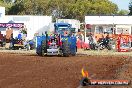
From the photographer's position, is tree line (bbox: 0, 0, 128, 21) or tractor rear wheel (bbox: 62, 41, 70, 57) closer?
tractor rear wheel (bbox: 62, 41, 70, 57)

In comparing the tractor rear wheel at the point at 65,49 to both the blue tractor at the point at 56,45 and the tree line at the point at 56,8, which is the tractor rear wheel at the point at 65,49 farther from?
the tree line at the point at 56,8

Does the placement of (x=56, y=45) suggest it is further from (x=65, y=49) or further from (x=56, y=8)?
(x=56, y=8)

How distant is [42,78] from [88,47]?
3202cm

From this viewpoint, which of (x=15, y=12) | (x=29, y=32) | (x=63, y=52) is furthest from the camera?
(x=15, y=12)

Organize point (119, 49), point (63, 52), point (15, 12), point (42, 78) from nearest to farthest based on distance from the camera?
point (42, 78), point (63, 52), point (119, 49), point (15, 12)

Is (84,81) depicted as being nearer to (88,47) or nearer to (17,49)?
(17,49)

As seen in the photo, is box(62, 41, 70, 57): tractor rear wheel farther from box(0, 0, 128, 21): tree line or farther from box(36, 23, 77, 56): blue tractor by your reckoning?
box(0, 0, 128, 21): tree line

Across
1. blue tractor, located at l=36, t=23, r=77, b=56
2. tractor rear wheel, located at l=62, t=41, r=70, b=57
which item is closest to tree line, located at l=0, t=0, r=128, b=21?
blue tractor, located at l=36, t=23, r=77, b=56

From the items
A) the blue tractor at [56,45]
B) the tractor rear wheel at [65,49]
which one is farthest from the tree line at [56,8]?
the tractor rear wheel at [65,49]

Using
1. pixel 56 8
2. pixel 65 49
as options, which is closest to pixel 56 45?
pixel 65 49

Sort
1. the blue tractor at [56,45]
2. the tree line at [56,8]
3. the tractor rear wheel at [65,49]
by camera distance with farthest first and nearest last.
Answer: the tree line at [56,8] → the blue tractor at [56,45] → the tractor rear wheel at [65,49]

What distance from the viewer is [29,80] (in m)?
14.6

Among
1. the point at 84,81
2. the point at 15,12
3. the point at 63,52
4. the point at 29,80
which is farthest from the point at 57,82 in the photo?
the point at 15,12

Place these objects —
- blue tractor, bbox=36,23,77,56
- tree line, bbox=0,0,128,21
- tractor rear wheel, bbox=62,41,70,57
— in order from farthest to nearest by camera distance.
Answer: tree line, bbox=0,0,128,21
blue tractor, bbox=36,23,77,56
tractor rear wheel, bbox=62,41,70,57
